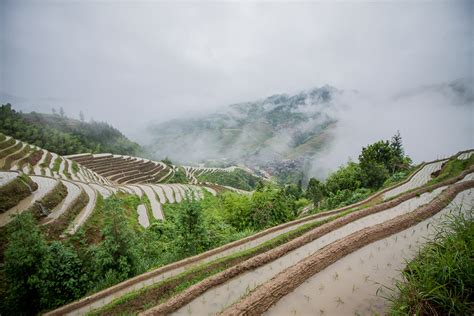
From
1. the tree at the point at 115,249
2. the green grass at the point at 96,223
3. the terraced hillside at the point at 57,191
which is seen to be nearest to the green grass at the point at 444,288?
the terraced hillside at the point at 57,191

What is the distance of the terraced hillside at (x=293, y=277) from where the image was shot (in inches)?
255

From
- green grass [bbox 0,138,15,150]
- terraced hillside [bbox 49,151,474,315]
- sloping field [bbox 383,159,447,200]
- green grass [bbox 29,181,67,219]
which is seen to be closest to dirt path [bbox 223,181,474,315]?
terraced hillside [bbox 49,151,474,315]

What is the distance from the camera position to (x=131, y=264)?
38.2 ft

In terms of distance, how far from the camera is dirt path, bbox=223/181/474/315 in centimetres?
616

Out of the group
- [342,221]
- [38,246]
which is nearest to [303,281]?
[342,221]

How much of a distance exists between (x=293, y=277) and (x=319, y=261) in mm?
1493

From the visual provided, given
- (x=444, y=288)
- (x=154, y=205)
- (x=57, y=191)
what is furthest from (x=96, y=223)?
(x=444, y=288)

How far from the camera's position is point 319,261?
8.13 m

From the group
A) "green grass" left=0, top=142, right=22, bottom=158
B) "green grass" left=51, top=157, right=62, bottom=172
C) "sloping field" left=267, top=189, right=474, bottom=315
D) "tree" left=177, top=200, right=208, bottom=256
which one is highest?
"green grass" left=0, top=142, right=22, bottom=158

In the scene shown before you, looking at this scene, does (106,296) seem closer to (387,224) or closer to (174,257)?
(174,257)

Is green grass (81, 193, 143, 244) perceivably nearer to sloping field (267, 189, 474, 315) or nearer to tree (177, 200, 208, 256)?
tree (177, 200, 208, 256)

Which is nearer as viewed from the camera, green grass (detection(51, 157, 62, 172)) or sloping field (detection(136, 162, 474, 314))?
sloping field (detection(136, 162, 474, 314))

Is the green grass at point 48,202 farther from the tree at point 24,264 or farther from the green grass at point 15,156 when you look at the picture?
the green grass at point 15,156

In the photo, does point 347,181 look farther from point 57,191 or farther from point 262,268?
point 57,191
